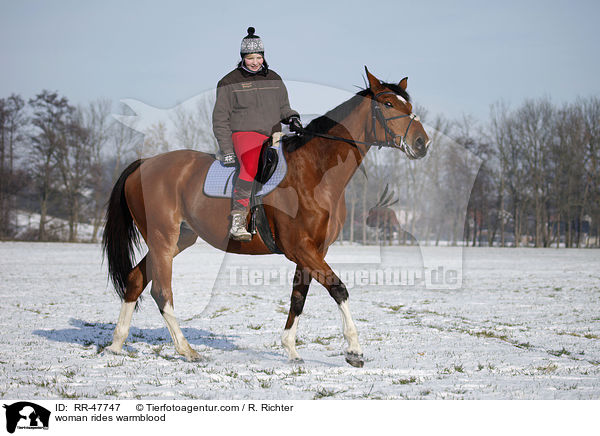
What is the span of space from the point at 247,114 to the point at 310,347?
10.4ft

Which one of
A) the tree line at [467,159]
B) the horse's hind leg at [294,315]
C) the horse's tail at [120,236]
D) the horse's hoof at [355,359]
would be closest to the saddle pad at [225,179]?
the horse's hind leg at [294,315]

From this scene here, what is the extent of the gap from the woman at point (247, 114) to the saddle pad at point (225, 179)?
0.17 meters

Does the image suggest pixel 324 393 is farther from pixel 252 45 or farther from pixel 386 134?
pixel 252 45

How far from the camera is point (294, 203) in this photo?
548 cm

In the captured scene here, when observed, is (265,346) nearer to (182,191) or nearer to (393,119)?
(182,191)

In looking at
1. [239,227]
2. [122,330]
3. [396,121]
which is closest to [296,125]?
[396,121]

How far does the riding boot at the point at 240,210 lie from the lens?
5637 mm

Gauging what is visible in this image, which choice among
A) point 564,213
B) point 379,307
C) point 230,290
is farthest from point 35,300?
point 564,213

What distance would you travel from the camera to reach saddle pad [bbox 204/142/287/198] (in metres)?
5.65

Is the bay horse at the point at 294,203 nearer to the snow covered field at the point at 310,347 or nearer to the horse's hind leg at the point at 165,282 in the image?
the horse's hind leg at the point at 165,282

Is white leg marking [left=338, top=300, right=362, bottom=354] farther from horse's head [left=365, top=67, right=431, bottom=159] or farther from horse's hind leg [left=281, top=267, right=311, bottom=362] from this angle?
horse's head [left=365, top=67, right=431, bottom=159]

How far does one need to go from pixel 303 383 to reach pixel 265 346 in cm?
204
